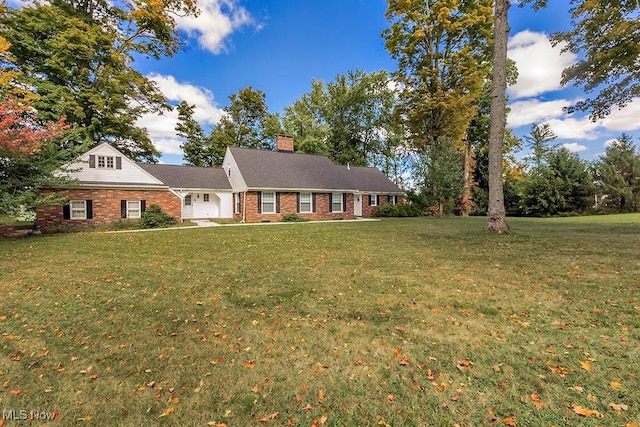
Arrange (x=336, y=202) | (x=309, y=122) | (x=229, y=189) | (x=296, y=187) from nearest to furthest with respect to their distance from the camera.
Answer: (x=296, y=187)
(x=229, y=189)
(x=336, y=202)
(x=309, y=122)

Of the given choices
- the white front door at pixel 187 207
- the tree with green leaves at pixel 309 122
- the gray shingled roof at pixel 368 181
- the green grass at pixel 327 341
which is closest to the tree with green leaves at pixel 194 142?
the tree with green leaves at pixel 309 122

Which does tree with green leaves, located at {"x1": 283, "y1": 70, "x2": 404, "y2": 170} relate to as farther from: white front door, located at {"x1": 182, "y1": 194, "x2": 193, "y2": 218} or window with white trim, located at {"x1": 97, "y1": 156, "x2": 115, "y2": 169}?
window with white trim, located at {"x1": 97, "y1": 156, "x2": 115, "y2": 169}

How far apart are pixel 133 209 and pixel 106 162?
9.98 ft

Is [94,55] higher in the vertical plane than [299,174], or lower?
higher

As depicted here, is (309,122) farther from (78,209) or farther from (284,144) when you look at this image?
(78,209)

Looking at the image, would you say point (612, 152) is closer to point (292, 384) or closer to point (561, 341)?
point (561, 341)

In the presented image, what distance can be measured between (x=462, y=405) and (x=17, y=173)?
51.6 feet

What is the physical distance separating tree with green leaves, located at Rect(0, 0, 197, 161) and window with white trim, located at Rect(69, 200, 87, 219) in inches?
136

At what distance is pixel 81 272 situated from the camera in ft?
20.6

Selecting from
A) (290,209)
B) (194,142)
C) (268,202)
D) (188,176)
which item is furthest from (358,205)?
(194,142)

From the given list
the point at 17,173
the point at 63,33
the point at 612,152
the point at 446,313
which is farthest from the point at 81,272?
the point at 612,152

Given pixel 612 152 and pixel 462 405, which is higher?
pixel 612 152

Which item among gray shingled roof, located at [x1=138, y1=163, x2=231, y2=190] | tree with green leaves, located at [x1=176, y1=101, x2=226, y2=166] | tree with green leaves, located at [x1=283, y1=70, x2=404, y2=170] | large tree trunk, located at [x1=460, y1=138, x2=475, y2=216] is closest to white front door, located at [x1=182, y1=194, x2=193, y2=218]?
gray shingled roof, located at [x1=138, y1=163, x2=231, y2=190]

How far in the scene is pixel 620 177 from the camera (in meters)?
21.7
